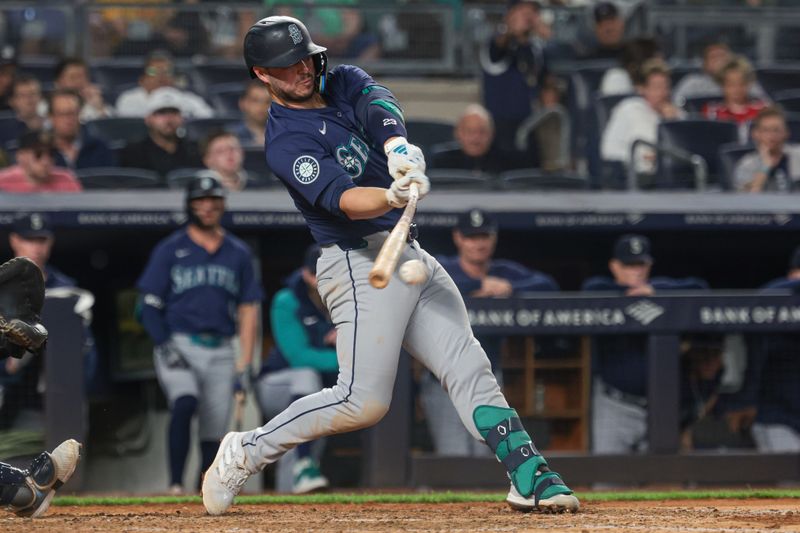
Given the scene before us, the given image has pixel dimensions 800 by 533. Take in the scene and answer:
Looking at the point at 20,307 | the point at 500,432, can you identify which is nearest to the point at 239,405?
the point at 20,307

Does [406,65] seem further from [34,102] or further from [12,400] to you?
[12,400]

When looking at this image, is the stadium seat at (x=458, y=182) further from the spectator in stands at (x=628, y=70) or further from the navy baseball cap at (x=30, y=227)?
the navy baseball cap at (x=30, y=227)

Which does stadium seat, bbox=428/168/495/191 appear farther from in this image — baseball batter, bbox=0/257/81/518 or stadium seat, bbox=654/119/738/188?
baseball batter, bbox=0/257/81/518

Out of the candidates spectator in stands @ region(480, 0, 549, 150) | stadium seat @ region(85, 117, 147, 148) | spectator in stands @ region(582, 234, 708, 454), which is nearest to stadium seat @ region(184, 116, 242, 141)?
stadium seat @ region(85, 117, 147, 148)

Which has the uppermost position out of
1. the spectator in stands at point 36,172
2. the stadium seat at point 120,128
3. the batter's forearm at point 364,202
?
the stadium seat at point 120,128

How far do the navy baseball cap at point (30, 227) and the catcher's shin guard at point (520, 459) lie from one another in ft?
11.4

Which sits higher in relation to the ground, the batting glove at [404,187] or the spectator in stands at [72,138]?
the spectator in stands at [72,138]

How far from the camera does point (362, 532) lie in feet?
14.2

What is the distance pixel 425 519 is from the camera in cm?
481

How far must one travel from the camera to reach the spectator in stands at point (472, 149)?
901 centimetres

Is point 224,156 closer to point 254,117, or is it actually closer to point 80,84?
point 254,117

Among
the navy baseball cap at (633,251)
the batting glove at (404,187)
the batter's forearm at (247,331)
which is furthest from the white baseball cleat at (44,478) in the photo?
the navy baseball cap at (633,251)

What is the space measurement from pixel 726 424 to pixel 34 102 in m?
4.84

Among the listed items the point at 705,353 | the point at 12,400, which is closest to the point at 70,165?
the point at 12,400
